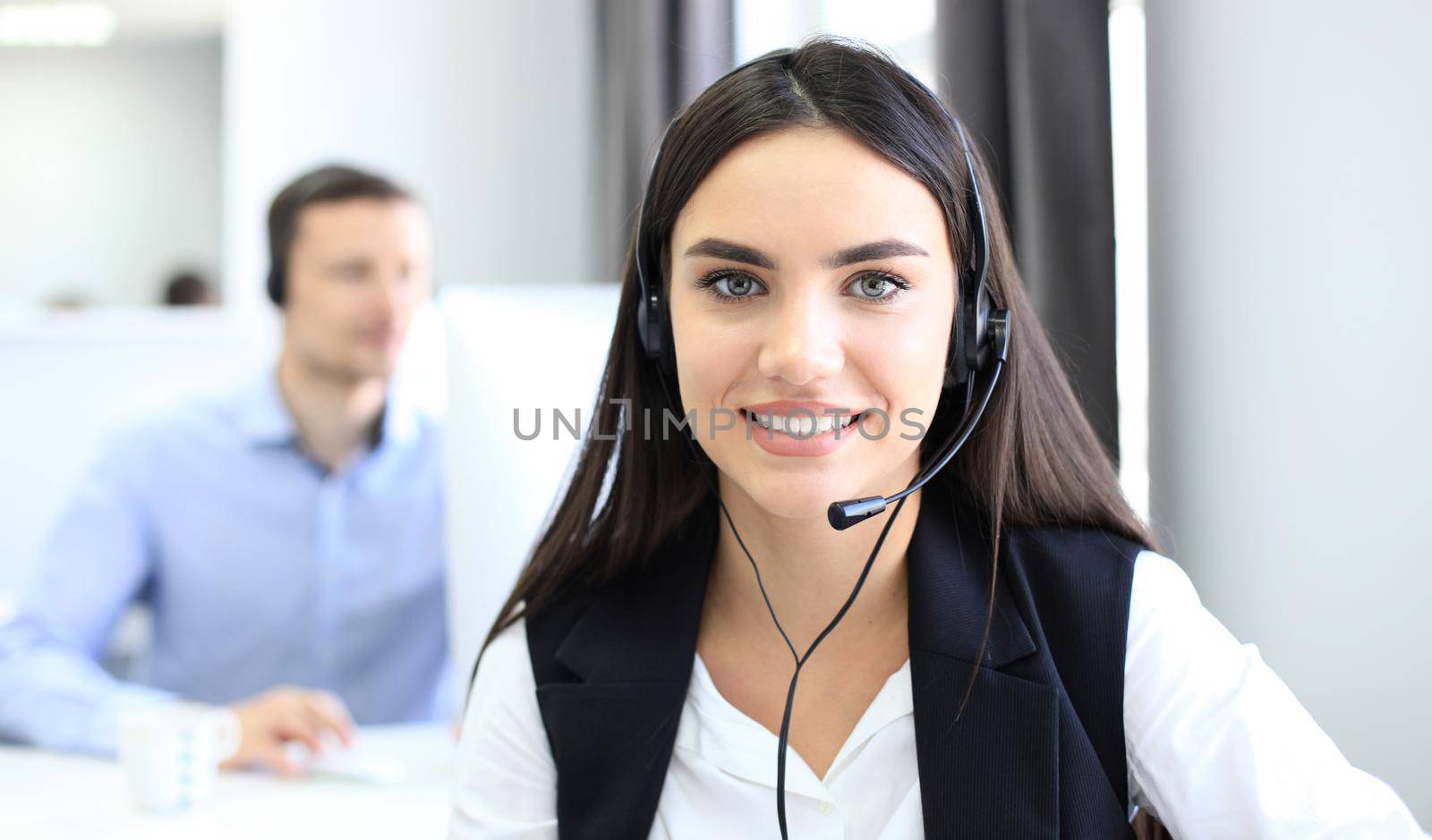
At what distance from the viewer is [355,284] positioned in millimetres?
2055

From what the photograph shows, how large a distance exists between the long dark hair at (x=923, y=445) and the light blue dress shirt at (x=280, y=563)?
882 mm

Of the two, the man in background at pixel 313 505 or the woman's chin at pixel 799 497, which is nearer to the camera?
the woman's chin at pixel 799 497

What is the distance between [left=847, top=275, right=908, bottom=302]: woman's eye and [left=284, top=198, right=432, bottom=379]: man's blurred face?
1318 mm

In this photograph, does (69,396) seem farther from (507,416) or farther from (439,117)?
(507,416)

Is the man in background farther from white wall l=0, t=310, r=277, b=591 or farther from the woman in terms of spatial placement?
white wall l=0, t=310, r=277, b=591

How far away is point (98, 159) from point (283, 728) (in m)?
2.24

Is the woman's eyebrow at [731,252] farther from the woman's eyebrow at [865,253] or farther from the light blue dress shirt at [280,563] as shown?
the light blue dress shirt at [280,563]

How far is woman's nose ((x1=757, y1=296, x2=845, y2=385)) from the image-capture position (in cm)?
87

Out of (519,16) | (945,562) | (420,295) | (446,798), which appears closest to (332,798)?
(446,798)

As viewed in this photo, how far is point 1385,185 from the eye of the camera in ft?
3.26

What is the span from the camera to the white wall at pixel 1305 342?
0.99 meters

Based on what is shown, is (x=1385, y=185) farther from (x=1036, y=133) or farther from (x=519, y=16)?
(x=519, y=16)

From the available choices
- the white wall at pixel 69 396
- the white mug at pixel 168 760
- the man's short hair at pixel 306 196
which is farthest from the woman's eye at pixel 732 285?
the white wall at pixel 69 396

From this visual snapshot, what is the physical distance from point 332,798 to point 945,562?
2.26ft
